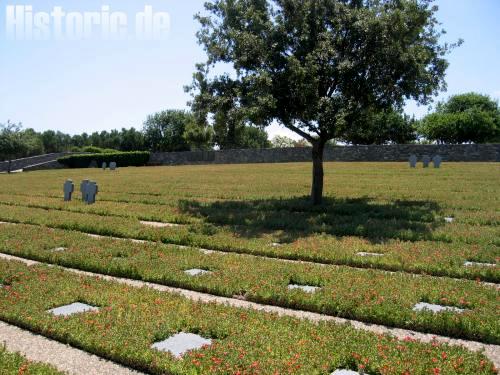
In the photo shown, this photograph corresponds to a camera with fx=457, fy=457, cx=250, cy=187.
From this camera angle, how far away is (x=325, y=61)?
41.0ft

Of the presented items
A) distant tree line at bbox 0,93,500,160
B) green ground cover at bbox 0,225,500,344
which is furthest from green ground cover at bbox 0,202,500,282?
distant tree line at bbox 0,93,500,160

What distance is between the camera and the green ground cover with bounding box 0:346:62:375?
363 centimetres

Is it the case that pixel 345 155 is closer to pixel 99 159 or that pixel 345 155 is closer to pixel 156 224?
pixel 99 159

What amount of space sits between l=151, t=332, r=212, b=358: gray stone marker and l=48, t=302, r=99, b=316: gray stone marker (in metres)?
1.28

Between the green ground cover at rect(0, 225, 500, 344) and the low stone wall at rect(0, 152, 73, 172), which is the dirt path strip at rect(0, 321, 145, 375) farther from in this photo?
the low stone wall at rect(0, 152, 73, 172)

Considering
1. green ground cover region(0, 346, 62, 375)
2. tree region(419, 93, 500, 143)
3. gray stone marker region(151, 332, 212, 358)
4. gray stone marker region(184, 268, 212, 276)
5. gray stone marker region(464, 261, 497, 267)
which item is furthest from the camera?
tree region(419, 93, 500, 143)

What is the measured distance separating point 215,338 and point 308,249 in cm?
389

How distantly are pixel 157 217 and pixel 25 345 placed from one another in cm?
803

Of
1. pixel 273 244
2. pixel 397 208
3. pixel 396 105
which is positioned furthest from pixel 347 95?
pixel 273 244

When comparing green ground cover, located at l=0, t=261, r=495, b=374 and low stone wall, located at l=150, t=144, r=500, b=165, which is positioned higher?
low stone wall, located at l=150, t=144, r=500, b=165

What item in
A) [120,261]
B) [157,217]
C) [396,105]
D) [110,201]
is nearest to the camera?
[120,261]

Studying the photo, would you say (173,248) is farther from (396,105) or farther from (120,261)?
(396,105)

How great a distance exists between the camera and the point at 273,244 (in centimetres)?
865

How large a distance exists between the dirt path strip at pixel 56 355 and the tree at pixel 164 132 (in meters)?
76.3
